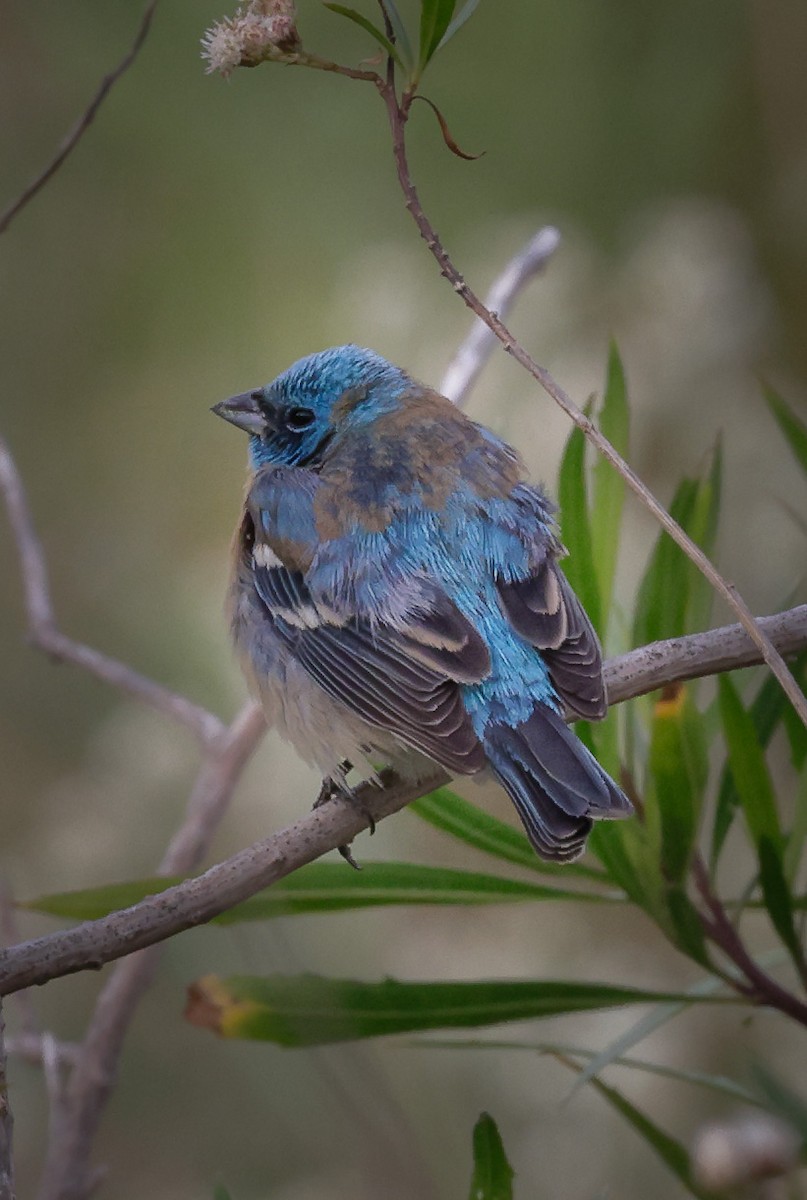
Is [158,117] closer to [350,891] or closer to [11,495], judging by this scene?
[11,495]

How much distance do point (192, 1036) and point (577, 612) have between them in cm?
270

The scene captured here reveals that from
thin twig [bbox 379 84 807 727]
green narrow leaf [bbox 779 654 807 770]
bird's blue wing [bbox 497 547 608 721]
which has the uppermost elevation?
thin twig [bbox 379 84 807 727]

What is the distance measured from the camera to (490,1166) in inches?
74.7

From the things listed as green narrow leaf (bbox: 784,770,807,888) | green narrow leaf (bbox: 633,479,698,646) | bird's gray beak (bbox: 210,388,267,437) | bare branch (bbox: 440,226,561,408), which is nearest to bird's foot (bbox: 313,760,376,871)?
green narrow leaf (bbox: 633,479,698,646)

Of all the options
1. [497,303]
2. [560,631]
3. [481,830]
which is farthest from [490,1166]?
[497,303]

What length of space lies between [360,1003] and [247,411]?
1464 mm

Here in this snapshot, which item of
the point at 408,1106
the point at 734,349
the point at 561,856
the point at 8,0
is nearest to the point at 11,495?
the point at 561,856

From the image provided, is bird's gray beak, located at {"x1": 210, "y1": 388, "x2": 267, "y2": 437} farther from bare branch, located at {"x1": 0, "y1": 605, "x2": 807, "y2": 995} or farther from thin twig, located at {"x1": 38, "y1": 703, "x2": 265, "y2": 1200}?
bare branch, located at {"x1": 0, "y1": 605, "x2": 807, "y2": 995}

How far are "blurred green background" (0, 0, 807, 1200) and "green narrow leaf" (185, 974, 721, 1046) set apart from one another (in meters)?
1.67

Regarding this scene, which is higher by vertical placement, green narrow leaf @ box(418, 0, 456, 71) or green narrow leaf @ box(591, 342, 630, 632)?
green narrow leaf @ box(418, 0, 456, 71)

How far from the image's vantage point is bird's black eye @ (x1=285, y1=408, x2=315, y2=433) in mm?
3193

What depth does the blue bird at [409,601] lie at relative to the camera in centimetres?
239

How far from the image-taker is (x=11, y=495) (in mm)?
3109

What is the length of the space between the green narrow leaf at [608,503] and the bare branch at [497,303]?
49 centimetres
